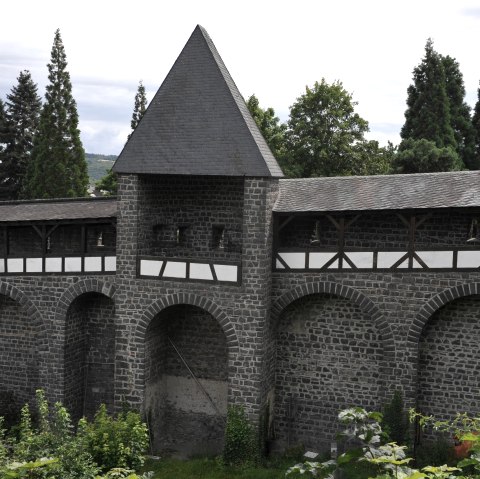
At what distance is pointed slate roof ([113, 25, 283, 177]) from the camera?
14.8m

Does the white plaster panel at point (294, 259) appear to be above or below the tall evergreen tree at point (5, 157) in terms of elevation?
below

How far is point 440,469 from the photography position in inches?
216

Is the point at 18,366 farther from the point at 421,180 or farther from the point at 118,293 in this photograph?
the point at 421,180

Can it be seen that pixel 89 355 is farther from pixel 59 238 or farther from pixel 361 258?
pixel 361 258

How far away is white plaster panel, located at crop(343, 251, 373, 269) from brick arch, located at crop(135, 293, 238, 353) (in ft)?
10.7

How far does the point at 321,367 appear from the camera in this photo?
52.7 feet

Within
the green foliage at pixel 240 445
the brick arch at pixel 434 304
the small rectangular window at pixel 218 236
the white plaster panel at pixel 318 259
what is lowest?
the green foliage at pixel 240 445

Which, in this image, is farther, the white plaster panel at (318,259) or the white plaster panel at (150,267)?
the white plaster panel at (150,267)

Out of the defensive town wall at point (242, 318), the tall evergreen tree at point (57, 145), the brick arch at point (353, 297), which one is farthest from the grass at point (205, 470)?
the tall evergreen tree at point (57, 145)

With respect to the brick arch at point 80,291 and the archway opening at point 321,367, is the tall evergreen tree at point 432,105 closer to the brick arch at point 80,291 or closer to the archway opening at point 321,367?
the archway opening at point 321,367

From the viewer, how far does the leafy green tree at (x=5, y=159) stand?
3819 centimetres

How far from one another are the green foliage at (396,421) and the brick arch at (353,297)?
1030 millimetres

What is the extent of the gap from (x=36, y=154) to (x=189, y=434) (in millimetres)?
23592

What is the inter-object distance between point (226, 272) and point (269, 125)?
20793 millimetres
